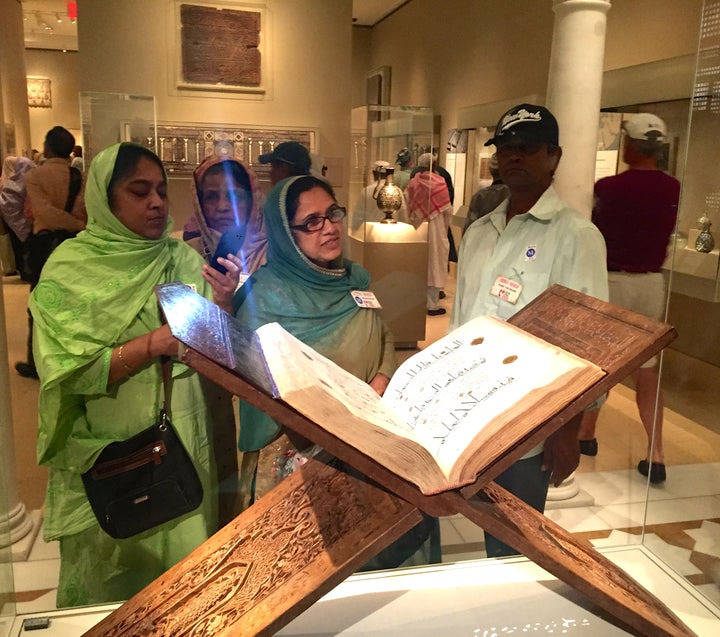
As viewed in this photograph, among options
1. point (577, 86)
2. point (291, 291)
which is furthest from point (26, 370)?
point (577, 86)

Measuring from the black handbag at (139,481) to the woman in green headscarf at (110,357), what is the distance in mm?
34

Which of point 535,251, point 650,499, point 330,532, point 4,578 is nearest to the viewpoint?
point 330,532

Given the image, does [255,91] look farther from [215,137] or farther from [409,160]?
[409,160]

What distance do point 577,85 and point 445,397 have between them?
167 centimetres

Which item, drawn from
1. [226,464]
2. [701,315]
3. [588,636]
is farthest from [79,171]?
[701,315]

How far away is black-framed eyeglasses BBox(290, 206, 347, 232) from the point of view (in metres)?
1.34

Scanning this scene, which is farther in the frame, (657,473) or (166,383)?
(657,473)

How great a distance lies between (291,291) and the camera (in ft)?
4.49

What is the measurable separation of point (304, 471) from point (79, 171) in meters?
1.05

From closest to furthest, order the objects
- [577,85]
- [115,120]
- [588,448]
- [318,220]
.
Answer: [318,220] < [115,120] < [577,85] < [588,448]

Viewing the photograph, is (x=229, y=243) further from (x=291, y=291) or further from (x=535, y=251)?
(x=535, y=251)

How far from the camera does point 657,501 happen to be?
222cm

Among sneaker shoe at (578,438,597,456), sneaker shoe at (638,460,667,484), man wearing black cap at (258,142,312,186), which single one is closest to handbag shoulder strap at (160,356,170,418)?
man wearing black cap at (258,142,312,186)

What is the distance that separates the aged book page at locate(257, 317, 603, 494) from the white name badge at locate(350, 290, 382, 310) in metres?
0.45
